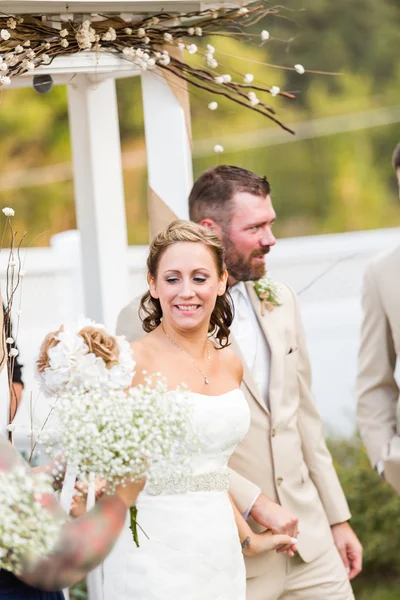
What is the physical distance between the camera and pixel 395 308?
4.55 m

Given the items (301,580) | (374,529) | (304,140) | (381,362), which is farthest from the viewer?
(304,140)

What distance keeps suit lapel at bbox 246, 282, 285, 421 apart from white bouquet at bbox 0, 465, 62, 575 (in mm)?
1602

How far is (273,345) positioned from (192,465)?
88 centimetres

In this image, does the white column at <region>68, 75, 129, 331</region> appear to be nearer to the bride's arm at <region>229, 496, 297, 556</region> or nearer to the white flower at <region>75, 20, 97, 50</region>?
the white flower at <region>75, 20, 97, 50</region>

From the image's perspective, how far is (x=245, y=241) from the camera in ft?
13.4

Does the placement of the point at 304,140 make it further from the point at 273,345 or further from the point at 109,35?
the point at 109,35

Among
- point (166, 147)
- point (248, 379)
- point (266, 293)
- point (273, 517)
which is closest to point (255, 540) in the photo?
point (273, 517)

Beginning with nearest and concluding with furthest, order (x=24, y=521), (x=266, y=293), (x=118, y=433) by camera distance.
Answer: (x=24, y=521) → (x=118, y=433) → (x=266, y=293)

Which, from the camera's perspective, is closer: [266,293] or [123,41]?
[123,41]

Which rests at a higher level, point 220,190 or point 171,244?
point 220,190

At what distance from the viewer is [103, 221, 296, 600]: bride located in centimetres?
332

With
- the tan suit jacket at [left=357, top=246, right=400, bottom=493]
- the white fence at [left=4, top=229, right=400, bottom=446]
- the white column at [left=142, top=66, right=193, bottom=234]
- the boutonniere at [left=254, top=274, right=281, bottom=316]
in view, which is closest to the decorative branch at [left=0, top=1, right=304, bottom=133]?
the white column at [left=142, top=66, right=193, bottom=234]

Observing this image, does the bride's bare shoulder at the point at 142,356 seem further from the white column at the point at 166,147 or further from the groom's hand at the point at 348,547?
the groom's hand at the point at 348,547

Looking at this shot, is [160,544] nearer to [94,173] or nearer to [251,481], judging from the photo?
[251,481]
